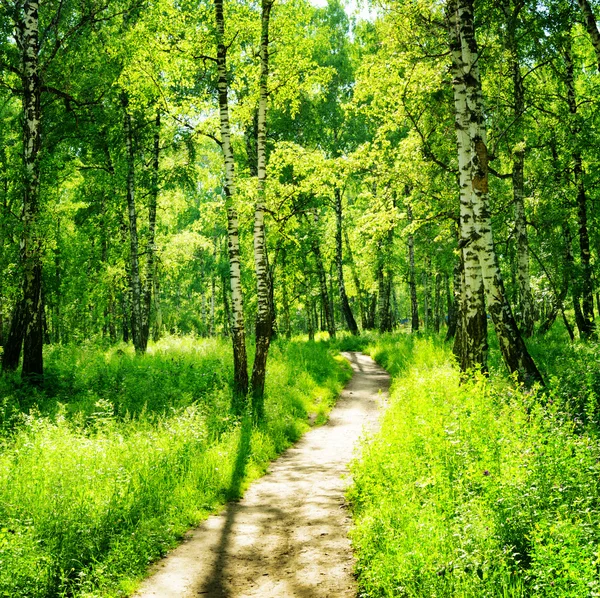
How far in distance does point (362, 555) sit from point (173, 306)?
58.0 m

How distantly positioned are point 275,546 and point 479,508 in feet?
8.99

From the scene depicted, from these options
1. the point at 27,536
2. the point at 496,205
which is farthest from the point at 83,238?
the point at 27,536

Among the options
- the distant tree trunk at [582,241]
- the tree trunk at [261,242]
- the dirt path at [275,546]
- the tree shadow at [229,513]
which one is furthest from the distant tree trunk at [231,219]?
the distant tree trunk at [582,241]

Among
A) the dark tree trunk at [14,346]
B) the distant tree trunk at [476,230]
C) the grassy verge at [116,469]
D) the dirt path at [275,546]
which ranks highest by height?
the distant tree trunk at [476,230]

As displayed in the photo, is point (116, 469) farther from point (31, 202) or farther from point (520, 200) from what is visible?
point (520, 200)

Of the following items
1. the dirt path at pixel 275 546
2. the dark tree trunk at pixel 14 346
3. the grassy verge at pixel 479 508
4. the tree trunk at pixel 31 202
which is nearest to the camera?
the grassy verge at pixel 479 508

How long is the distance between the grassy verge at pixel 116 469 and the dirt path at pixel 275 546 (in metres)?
0.32

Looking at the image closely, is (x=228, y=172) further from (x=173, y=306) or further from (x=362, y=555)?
(x=173, y=306)

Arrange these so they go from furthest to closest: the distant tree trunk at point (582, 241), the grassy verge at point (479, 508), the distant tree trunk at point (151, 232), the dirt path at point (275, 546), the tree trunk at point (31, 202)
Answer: the distant tree trunk at point (151, 232), the distant tree trunk at point (582, 241), the tree trunk at point (31, 202), the dirt path at point (275, 546), the grassy verge at point (479, 508)

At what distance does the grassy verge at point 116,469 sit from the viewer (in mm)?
5148

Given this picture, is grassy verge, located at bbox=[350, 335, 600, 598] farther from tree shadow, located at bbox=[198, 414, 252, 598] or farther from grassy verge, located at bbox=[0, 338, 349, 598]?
grassy verge, located at bbox=[0, 338, 349, 598]

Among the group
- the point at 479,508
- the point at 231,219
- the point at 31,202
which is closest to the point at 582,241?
the point at 231,219

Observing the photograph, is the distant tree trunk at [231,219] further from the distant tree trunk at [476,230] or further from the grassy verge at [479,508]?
the grassy verge at [479,508]

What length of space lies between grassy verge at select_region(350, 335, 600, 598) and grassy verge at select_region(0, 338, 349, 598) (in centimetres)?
238
